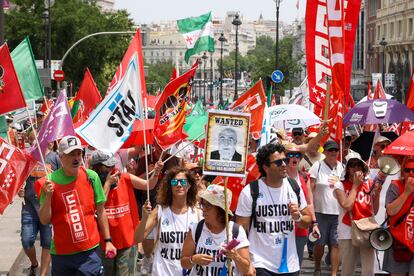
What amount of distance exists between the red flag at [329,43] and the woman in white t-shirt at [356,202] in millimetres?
2103

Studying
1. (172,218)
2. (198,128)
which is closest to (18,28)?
(198,128)

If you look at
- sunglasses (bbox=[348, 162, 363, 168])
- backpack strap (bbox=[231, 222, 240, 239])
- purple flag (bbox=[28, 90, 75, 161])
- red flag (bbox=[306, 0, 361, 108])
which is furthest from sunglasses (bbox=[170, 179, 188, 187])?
red flag (bbox=[306, 0, 361, 108])

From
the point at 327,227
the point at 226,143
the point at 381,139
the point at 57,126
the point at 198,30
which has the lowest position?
the point at 198,30

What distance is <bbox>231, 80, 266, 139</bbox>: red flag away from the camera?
1343 cm

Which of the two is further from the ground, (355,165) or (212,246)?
(212,246)

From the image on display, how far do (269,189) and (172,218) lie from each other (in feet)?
2.48

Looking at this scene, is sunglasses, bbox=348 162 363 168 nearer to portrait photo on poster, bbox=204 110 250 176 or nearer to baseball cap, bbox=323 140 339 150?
baseball cap, bbox=323 140 339 150

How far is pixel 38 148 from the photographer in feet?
30.9

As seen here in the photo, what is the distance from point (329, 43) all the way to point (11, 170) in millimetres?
4760

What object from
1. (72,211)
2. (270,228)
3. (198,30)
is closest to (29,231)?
(72,211)

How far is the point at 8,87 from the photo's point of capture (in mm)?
9852

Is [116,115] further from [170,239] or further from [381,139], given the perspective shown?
[381,139]

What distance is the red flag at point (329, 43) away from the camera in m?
12.9

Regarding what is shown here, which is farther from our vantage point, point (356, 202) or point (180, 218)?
point (356, 202)
